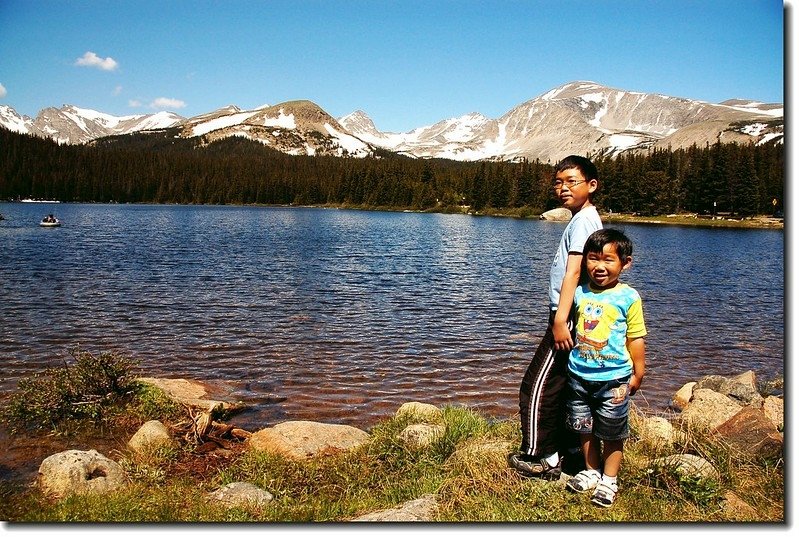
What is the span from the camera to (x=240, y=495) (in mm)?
5465

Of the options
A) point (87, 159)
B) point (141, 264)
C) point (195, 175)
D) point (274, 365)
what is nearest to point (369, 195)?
point (195, 175)

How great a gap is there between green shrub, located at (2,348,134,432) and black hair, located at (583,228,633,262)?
7.79 meters

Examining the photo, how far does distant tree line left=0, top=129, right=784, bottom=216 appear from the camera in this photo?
92750 mm

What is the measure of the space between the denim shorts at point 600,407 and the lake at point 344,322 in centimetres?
550

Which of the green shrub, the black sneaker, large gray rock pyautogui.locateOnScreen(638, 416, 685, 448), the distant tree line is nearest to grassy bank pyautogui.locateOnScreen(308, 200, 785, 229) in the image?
the distant tree line

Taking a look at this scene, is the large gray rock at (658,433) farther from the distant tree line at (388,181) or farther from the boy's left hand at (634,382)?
the distant tree line at (388,181)

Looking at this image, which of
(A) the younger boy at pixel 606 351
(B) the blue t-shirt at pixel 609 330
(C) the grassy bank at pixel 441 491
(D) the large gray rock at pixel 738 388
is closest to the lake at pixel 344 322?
(D) the large gray rock at pixel 738 388

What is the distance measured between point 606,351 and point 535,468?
4.14 feet

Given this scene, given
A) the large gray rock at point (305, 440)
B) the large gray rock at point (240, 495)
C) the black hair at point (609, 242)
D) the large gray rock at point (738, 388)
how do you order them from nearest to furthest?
the black hair at point (609, 242)
the large gray rock at point (240, 495)
the large gray rock at point (305, 440)
the large gray rock at point (738, 388)

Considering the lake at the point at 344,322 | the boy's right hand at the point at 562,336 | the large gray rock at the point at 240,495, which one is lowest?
the lake at the point at 344,322

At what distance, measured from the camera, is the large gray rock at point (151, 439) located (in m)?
7.14

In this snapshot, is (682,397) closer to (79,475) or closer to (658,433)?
(658,433)

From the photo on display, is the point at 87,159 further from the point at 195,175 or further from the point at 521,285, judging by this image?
the point at 521,285

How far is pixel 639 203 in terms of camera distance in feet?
366
